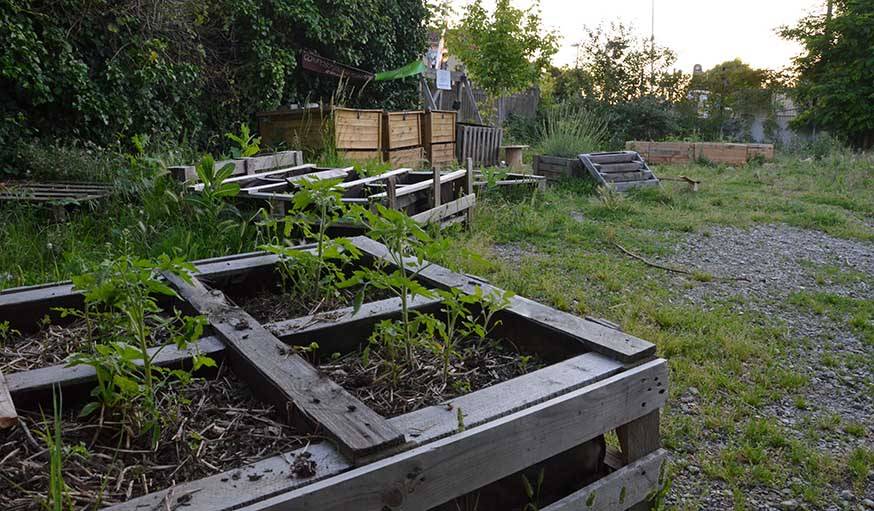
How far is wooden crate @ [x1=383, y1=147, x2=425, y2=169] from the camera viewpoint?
9.28 m

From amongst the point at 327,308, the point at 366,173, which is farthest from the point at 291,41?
the point at 327,308

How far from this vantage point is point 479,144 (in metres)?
11.5

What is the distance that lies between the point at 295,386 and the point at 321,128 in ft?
22.9

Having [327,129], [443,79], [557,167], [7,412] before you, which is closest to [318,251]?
[7,412]

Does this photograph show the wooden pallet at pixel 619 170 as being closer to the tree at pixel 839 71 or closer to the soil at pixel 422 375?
the soil at pixel 422 375

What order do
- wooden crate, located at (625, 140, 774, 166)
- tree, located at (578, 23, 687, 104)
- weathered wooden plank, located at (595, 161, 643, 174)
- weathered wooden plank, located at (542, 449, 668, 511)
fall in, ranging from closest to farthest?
weathered wooden plank, located at (542, 449, 668, 511) → weathered wooden plank, located at (595, 161, 643, 174) → wooden crate, located at (625, 140, 774, 166) → tree, located at (578, 23, 687, 104)

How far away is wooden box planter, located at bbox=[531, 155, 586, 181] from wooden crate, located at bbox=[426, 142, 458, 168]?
4.54 feet

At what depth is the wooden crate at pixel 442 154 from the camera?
33.9 ft

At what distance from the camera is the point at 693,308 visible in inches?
160

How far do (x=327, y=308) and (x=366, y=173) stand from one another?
3.82 meters

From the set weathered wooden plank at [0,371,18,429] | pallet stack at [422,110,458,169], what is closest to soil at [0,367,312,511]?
weathered wooden plank at [0,371,18,429]

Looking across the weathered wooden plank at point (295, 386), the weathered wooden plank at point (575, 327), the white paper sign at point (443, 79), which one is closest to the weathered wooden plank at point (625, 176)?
the white paper sign at point (443, 79)

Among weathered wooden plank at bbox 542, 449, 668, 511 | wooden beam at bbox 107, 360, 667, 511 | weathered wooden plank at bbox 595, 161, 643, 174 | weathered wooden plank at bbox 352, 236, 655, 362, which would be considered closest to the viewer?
wooden beam at bbox 107, 360, 667, 511

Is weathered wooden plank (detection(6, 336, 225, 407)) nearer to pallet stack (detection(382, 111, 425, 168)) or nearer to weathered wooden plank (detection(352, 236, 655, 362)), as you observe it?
weathered wooden plank (detection(352, 236, 655, 362))
